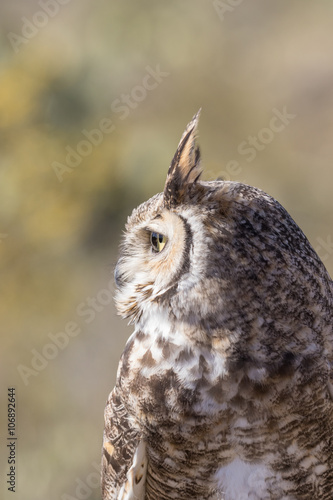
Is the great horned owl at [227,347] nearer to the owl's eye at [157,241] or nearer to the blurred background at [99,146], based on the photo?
the owl's eye at [157,241]

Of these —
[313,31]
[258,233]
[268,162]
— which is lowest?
[258,233]

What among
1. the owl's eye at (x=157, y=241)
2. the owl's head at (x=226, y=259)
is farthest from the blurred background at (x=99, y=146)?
the owl's head at (x=226, y=259)

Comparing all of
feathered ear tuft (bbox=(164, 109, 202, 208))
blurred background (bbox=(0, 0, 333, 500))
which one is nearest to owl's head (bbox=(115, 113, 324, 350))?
feathered ear tuft (bbox=(164, 109, 202, 208))

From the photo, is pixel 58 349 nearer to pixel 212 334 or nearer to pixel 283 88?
pixel 283 88

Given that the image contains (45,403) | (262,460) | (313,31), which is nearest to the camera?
(262,460)

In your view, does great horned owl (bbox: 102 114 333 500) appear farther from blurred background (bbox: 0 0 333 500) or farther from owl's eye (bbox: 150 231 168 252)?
blurred background (bbox: 0 0 333 500)

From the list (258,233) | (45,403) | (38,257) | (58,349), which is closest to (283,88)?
(38,257)

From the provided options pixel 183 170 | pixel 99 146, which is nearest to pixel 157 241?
pixel 183 170
